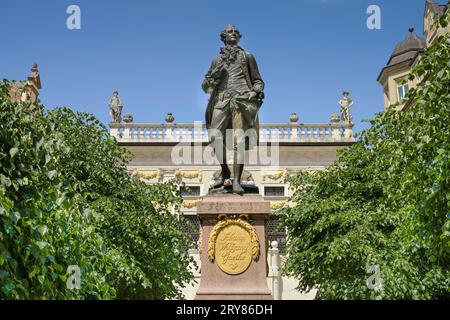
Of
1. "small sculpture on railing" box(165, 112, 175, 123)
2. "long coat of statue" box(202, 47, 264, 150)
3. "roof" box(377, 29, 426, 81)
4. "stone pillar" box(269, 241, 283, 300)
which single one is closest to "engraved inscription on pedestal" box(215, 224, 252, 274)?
"long coat of statue" box(202, 47, 264, 150)

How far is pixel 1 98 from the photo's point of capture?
6.54 metres

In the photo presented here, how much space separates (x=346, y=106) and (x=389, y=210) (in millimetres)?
17648

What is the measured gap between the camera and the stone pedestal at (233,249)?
8039 mm

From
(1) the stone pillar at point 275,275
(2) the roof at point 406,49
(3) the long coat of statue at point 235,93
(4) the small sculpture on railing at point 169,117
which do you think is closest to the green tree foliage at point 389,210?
(3) the long coat of statue at point 235,93

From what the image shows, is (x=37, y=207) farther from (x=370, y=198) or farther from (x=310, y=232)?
(x=370, y=198)

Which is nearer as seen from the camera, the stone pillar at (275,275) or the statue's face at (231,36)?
the statue's face at (231,36)

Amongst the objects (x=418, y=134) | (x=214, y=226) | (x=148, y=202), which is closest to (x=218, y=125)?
(x=214, y=226)

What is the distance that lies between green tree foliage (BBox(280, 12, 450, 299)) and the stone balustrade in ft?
37.2

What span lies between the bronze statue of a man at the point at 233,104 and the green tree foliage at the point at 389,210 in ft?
Result: 8.47

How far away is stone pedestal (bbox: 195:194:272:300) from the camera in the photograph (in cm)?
804

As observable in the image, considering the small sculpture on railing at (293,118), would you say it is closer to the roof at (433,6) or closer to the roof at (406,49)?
the roof at (406,49)

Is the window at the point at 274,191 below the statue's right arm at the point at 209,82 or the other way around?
below

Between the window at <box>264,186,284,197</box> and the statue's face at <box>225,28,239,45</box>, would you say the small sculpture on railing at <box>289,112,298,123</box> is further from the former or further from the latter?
the statue's face at <box>225,28,239,45</box>
